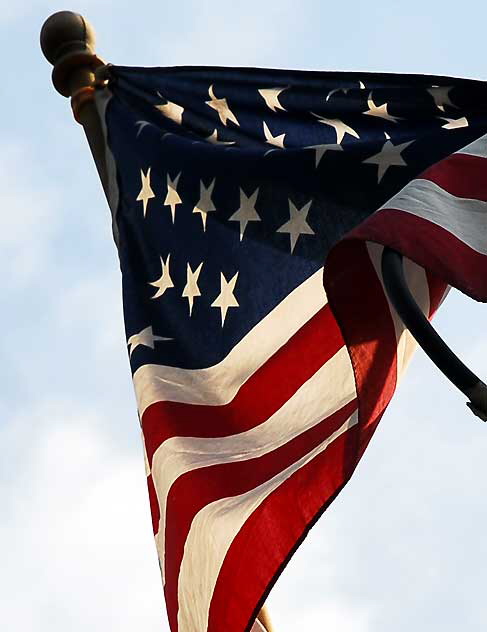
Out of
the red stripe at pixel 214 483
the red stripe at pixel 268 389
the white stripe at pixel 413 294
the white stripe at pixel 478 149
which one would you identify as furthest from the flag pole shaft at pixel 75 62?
the white stripe at pixel 413 294

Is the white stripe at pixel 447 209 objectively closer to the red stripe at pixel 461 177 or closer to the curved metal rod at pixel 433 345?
the red stripe at pixel 461 177

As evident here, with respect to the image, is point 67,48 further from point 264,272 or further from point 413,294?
point 413,294

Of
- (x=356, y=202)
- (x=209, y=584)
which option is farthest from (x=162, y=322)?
(x=209, y=584)

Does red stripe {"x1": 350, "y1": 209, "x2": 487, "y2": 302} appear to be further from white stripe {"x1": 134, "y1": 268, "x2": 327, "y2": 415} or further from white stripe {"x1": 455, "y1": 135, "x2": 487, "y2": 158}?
white stripe {"x1": 134, "y1": 268, "x2": 327, "y2": 415}

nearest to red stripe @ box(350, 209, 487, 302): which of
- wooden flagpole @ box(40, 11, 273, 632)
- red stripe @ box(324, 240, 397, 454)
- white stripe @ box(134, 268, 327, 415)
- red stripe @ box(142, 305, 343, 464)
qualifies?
red stripe @ box(324, 240, 397, 454)

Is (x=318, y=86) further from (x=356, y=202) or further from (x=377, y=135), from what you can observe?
(x=356, y=202)

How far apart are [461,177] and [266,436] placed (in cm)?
115

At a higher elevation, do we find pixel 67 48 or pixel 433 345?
pixel 67 48

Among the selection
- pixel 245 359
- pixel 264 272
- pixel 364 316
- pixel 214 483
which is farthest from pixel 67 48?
pixel 364 316

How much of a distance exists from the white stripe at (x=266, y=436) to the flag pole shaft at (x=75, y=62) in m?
2.30

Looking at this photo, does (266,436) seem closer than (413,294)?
No

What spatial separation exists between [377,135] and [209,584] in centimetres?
220

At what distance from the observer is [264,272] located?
21.5 ft

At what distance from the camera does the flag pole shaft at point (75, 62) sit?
26.7 feet
